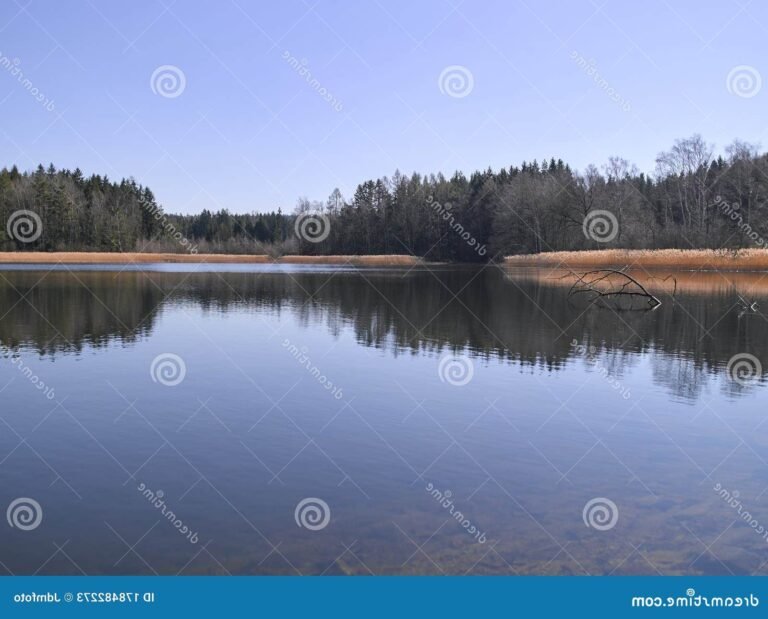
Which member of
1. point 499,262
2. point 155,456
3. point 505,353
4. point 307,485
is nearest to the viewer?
point 307,485

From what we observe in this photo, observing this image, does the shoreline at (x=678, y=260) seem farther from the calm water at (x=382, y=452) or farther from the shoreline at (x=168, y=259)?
the calm water at (x=382, y=452)

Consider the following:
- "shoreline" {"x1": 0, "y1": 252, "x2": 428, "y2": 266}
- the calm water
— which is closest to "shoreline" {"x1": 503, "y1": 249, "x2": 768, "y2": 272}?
"shoreline" {"x1": 0, "y1": 252, "x2": 428, "y2": 266}

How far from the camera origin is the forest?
85250 millimetres

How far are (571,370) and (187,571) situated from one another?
534 inches

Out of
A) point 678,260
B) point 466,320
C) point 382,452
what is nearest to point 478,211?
point 678,260

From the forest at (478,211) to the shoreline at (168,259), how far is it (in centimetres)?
516

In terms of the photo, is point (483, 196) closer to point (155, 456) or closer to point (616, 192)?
point (616, 192)

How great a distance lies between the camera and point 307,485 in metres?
9.77

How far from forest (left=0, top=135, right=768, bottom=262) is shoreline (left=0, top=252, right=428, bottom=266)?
5.16 meters

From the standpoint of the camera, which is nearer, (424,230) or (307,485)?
(307,485)

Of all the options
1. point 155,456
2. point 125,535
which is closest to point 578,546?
point 125,535

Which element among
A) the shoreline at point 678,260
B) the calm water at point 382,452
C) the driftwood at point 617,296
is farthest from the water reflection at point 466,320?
the shoreline at point 678,260

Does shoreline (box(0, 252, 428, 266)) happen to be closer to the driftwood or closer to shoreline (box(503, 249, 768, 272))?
shoreline (box(503, 249, 768, 272))

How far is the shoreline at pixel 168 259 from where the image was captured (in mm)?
94438
